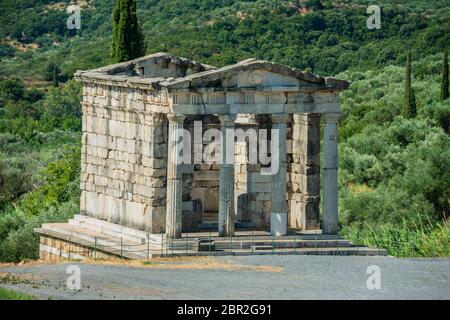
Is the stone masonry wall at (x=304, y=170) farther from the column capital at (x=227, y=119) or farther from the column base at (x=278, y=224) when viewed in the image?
the column capital at (x=227, y=119)

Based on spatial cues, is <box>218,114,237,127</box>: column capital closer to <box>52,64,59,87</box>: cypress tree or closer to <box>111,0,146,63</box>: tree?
<box>111,0,146,63</box>: tree

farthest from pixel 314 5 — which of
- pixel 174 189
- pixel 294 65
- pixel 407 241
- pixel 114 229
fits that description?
pixel 174 189

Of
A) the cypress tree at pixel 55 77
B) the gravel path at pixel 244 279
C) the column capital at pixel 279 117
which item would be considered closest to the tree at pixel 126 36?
the column capital at pixel 279 117

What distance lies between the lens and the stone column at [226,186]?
44.6m

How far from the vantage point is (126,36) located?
193 feet

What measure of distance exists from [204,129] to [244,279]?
30.6ft

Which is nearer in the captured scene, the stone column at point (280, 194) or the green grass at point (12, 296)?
the green grass at point (12, 296)

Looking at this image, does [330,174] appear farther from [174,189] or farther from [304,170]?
[174,189]

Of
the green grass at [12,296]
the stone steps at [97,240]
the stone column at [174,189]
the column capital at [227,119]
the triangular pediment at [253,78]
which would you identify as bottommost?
the stone steps at [97,240]

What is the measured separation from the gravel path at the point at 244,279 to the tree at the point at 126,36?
16966 mm

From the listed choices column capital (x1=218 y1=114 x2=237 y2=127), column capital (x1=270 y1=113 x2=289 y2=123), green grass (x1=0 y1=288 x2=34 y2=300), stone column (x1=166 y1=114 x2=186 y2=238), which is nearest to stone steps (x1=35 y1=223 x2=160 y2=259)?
stone column (x1=166 y1=114 x2=186 y2=238)

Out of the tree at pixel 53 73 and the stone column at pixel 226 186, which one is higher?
the tree at pixel 53 73

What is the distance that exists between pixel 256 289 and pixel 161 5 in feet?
276
